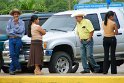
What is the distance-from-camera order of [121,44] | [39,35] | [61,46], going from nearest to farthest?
[39,35]
[61,46]
[121,44]

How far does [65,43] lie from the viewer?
12.0 metres

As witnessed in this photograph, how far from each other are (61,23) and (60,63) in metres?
1.41

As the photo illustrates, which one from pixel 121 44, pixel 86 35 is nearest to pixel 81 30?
pixel 86 35

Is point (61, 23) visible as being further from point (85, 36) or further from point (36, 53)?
point (36, 53)

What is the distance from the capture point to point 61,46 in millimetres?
12070

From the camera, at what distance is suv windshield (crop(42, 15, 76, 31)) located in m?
12.6

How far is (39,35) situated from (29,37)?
53 cm

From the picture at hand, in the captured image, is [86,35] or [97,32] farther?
[97,32]

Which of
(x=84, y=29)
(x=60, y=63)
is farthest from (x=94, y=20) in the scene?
(x=60, y=63)

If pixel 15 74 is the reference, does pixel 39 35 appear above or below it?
above

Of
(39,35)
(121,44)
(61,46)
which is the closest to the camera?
(39,35)

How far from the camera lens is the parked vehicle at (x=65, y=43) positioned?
11.8 m

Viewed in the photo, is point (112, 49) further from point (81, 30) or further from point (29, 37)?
point (29, 37)

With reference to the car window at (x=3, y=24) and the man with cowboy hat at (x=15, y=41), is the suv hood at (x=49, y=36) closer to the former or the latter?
the man with cowboy hat at (x=15, y=41)
